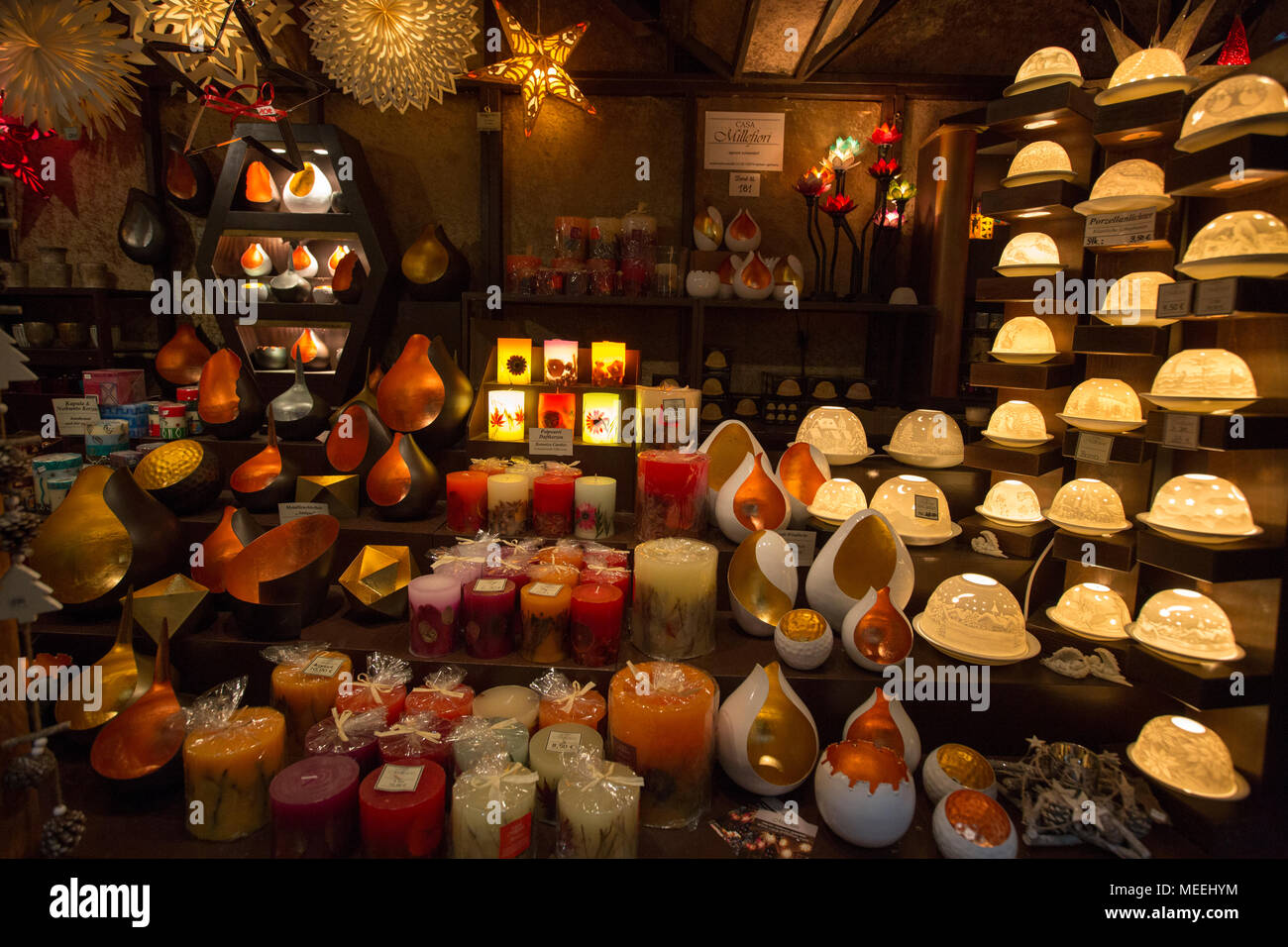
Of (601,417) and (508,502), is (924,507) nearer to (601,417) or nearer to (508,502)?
(601,417)

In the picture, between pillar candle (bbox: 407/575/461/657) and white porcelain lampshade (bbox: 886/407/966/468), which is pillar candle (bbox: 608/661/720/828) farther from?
white porcelain lampshade (bbox: 886/407/966/468)

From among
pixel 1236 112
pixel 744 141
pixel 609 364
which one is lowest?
pixel 609 364

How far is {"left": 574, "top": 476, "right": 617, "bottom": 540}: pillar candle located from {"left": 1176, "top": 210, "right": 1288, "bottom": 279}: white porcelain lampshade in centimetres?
139

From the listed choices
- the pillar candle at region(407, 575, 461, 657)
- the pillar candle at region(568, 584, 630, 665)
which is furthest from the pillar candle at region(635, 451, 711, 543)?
the pillar candle at region(407, 575, 461, 657)

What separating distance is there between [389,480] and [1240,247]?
6.76 ft

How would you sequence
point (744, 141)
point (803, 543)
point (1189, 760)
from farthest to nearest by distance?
1. point (744, 141)
2. point (803, 543)
3. point (1189, 760)

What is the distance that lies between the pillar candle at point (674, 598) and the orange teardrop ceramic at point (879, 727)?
0.39 meters

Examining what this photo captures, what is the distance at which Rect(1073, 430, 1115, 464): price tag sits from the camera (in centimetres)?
162

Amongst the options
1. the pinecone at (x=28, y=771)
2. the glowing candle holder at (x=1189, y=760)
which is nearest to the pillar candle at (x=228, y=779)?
the pinecone at (x=28, y=771)

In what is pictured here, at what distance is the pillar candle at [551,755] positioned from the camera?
121 cm

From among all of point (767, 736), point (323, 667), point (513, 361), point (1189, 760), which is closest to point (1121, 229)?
point (1189, 760)

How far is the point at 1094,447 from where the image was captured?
1641mm
